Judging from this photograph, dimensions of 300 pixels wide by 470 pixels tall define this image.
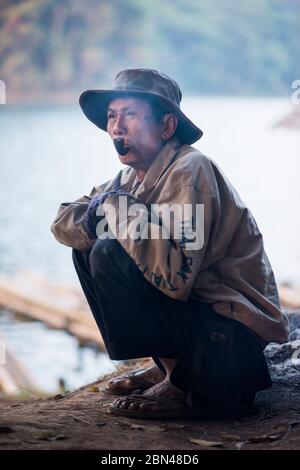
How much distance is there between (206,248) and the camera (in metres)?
2.37

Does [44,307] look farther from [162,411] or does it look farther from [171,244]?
[171,244]

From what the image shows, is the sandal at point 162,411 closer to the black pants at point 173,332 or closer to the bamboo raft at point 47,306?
the black pants at point 173,332

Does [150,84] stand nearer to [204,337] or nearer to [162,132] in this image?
[162,132]

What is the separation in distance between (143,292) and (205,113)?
5.25 metres

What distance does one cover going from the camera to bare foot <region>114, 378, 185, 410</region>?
2398mm

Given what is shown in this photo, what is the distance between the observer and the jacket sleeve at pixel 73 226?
2438 millimetres

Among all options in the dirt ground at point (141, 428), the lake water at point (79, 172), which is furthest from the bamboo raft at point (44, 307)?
the dirt ground at point (141, 428)

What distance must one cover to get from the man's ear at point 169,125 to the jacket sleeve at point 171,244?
0.26 metres

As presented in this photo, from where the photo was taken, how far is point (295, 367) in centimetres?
291

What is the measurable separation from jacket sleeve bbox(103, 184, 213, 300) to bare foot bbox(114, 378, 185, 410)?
1.11 feet

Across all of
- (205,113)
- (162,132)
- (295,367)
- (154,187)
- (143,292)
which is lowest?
(295,367)
